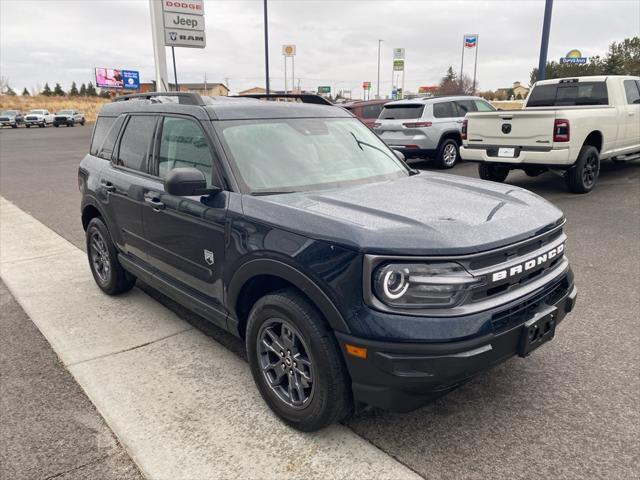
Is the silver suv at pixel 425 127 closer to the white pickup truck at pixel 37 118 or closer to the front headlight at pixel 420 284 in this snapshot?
the front headlight at pixel 420 284

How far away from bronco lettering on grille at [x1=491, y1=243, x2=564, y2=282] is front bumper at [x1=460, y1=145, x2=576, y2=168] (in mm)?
5745

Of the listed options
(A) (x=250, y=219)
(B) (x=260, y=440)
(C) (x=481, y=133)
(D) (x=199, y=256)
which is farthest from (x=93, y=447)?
(C) (x=481, y=133)

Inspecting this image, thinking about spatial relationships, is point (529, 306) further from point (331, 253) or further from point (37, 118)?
point (37, 118)

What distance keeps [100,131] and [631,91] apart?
9.32 m

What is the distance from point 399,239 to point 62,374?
8.44 feet

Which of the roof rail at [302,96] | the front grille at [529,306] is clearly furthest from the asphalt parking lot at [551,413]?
the roof rail at [302,96]

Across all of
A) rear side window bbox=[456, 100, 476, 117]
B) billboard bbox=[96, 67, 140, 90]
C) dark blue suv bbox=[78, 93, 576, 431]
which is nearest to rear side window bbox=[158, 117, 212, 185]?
dark blue suv bbox=[78, 93, 576, 431]

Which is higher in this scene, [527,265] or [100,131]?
[100,131]

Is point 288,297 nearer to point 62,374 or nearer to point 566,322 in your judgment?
point 62,374

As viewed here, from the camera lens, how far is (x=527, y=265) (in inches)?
101

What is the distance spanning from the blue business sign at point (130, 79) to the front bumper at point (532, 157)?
2977 inches

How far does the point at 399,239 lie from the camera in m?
2.30

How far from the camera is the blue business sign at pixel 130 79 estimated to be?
244ft

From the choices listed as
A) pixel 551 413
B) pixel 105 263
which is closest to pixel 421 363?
pixel 551 413
